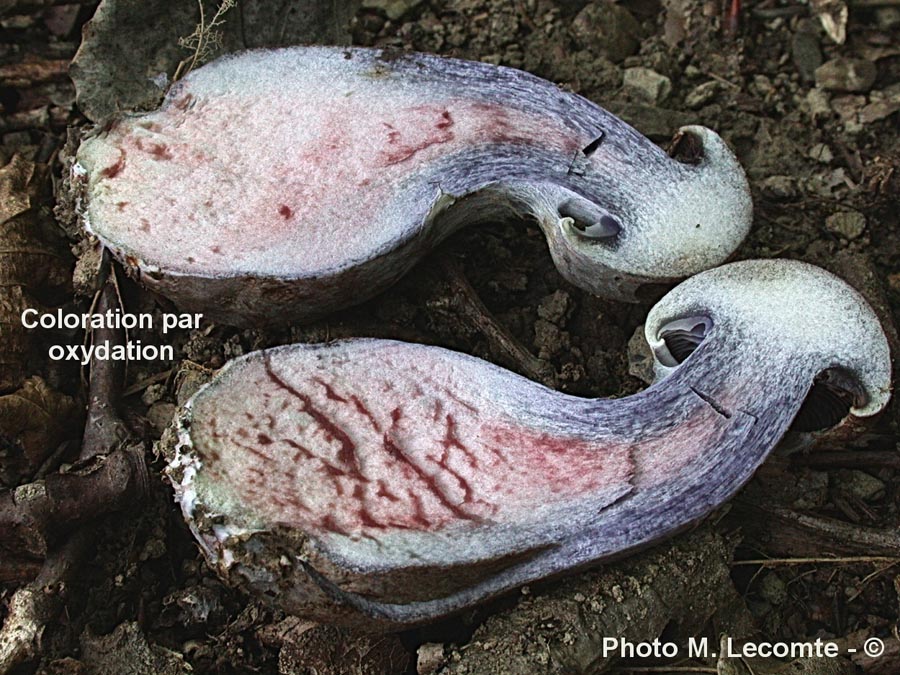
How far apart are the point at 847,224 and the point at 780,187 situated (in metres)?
0.22

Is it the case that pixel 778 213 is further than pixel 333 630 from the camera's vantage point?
Yes

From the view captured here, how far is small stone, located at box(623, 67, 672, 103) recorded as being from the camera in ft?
10.0

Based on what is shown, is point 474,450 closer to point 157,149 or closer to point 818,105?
point 157,149

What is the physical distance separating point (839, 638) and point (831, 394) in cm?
61

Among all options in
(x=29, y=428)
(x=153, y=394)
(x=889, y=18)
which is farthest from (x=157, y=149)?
(x=889, y=18)

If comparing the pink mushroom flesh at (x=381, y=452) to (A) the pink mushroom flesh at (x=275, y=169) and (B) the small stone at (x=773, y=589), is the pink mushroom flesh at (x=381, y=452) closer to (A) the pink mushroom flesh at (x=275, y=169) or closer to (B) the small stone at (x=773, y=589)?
(A) the pink mushroom flesh at (x=275, y=169)

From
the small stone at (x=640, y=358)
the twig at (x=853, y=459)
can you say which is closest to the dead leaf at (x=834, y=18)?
the small stone at (x=640, y=358)

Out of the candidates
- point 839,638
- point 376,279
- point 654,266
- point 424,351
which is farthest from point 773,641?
point 376,279

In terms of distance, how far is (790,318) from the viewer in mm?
2328

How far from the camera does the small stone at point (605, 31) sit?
3.13 meters

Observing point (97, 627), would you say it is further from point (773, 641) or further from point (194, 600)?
point (773, 641)

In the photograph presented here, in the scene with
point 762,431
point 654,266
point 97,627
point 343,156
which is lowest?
point 97,627

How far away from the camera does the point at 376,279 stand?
2.53 meters

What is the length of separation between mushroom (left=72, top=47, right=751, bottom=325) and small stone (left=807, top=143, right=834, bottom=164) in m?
0.59
